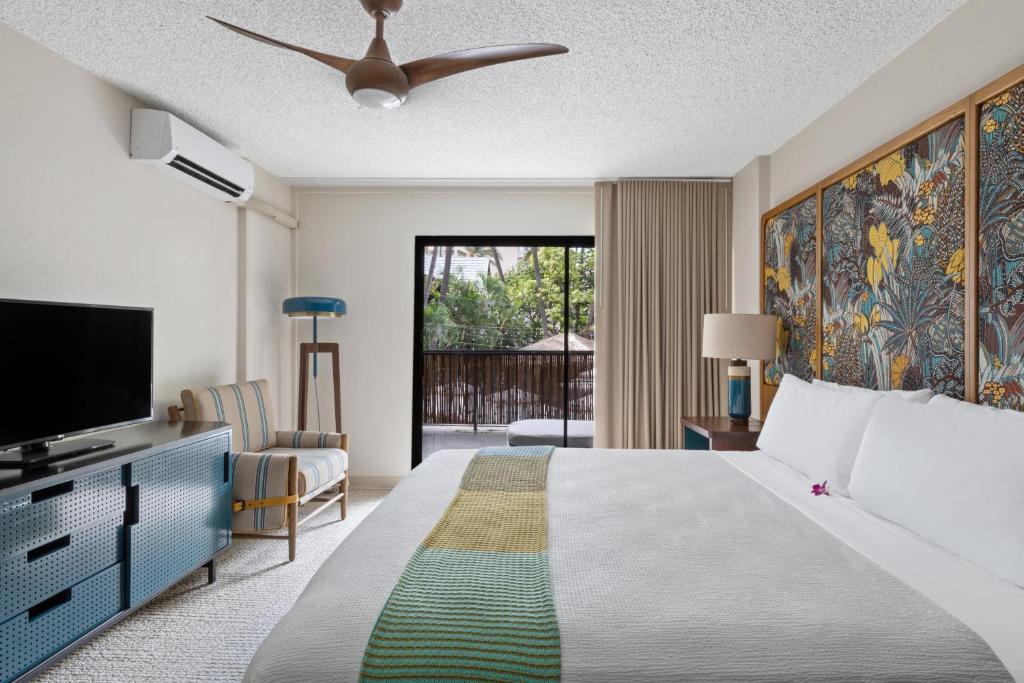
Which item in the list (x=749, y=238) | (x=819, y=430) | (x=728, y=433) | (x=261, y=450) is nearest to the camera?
(x=819, y=430)

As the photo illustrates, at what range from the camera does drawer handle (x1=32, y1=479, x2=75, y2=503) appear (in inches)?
70.9

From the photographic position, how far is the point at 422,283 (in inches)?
180

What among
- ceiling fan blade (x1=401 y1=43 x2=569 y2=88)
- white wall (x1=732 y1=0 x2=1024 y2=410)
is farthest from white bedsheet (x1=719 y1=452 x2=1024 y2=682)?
ceiling fan blade (x1=401 y1=43 x2=569 y2=88)

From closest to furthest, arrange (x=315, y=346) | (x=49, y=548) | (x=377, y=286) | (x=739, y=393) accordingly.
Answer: (x=49, y=548), (x=739, y=393), (x=315, y=346), (x=377, y=286)

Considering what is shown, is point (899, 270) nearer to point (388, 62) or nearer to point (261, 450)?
point (388, 62)

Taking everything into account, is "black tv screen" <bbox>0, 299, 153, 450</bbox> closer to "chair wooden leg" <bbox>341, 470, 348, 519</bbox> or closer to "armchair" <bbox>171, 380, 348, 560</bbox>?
"armchair" <bbox>171, 380, 348, 560</bbox>

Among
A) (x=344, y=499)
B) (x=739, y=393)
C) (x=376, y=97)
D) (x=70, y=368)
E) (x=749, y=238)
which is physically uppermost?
(x=376, y=97)

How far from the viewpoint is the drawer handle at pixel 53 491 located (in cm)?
180

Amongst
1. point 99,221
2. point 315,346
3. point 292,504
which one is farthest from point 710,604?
point 315,346

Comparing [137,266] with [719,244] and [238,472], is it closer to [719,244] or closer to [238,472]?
[238,472]

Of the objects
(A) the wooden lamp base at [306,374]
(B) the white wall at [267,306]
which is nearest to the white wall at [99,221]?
(B) the white wall at [267,306]

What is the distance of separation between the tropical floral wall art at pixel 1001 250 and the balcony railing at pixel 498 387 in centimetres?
297

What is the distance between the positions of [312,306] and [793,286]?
10.2 ft

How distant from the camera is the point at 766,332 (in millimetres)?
3170
